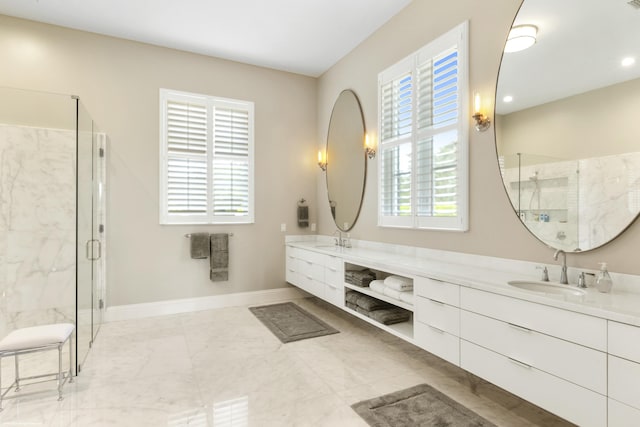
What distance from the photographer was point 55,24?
3.95 m

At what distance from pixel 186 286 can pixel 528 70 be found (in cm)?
441

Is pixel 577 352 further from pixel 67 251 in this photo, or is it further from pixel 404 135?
pixel 67 251

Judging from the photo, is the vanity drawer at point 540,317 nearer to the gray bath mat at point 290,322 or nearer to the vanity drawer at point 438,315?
the vanity drawer at point 438,315

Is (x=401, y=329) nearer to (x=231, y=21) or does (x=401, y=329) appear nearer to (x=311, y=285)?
(x=311, y=285)

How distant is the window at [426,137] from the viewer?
9.50 feet

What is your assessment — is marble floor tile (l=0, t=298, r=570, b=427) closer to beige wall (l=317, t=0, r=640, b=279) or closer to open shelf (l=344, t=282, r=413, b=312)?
open shelf (l=344, t=282, r=413, b=312)

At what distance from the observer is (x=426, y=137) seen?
128 inches

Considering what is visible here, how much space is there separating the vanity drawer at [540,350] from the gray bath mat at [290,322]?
1.89 metres

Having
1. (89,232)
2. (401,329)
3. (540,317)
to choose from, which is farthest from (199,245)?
(540,317)

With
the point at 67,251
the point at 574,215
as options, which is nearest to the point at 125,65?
the point at 67,251

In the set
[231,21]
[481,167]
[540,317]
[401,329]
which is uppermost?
[231,21]

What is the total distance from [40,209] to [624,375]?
4745 mm

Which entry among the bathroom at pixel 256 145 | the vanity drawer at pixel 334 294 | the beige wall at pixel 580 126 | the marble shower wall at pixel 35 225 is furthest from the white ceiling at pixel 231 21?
the vanity drawer at pixel 334 294

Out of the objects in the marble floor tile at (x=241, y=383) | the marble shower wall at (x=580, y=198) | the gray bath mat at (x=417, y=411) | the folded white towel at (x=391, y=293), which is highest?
the marble shower wall at (x=580, y=198)
